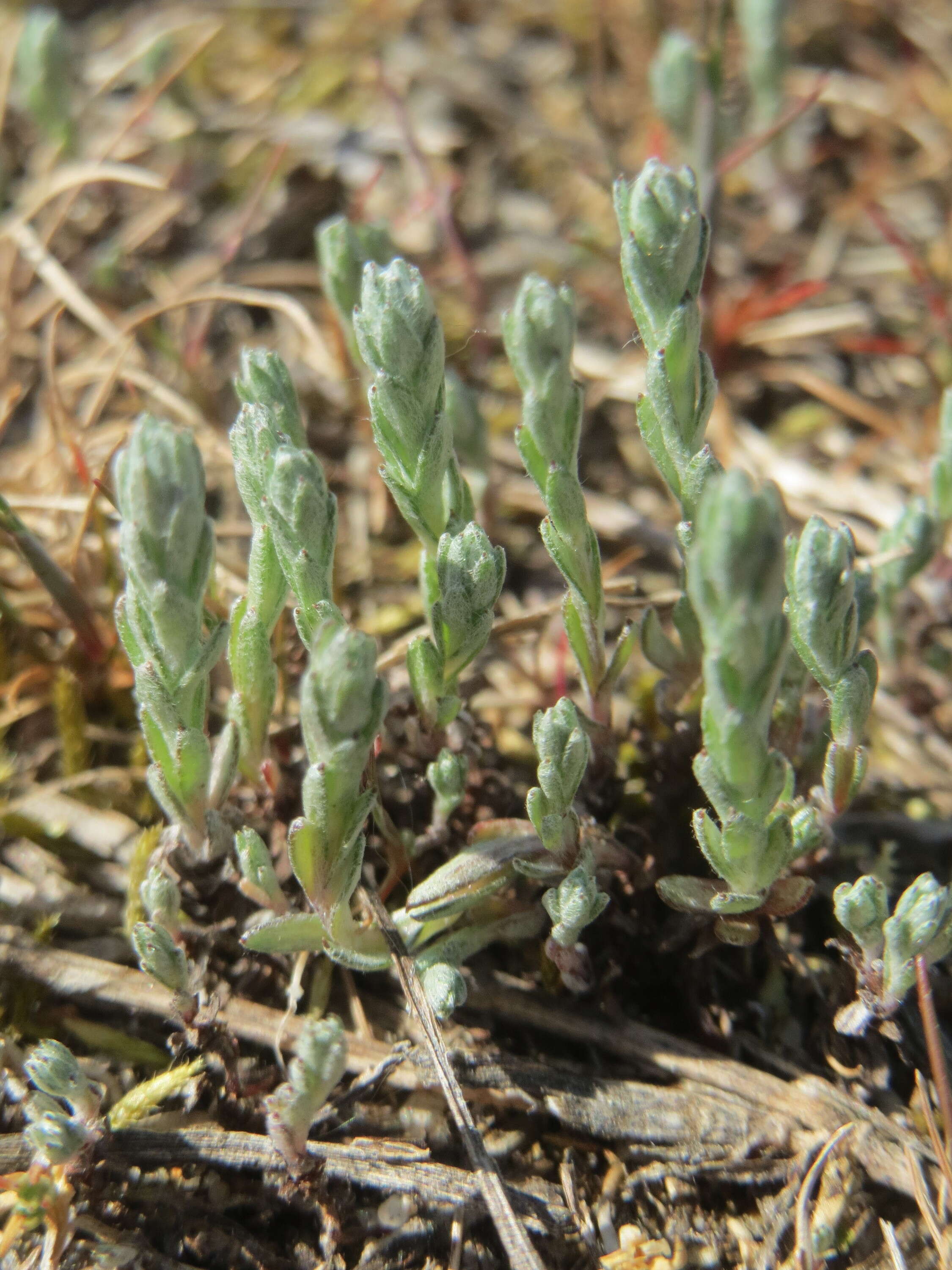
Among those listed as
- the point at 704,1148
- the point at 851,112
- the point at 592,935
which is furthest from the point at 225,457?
the point at 851,112

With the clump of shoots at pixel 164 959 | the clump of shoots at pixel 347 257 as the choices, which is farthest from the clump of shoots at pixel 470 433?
the clump of shoots at pixel 164 959

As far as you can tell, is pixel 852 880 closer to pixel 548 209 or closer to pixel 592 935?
pixel 592 935

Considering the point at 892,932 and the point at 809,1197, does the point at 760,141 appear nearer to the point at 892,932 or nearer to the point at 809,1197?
the point at 892,932

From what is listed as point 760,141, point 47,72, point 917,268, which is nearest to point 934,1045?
point 917,268

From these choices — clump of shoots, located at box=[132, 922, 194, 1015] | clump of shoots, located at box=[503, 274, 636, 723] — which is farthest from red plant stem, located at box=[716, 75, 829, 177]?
clump of shoots, located at box=[132, 922, 194, 1015]

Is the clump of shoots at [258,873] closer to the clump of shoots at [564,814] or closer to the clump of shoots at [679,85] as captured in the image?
the clump of shoots at [564,814]

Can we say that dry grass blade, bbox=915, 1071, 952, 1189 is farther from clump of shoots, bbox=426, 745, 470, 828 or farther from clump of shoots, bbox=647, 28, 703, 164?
clump of shoots, bbox=647, 28, 703, 164

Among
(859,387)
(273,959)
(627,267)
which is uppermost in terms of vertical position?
(627,267)
